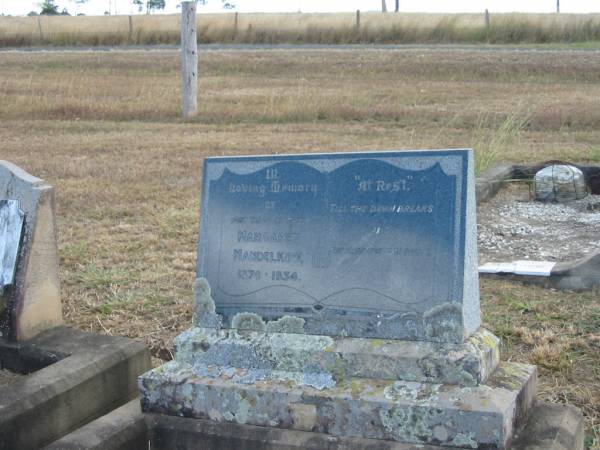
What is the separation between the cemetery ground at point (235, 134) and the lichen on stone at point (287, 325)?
115 cm

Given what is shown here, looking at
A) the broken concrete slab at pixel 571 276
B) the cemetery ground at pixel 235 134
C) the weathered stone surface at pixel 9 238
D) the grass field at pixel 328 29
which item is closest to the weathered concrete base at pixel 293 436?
the cemetery ground at pixel 235 134

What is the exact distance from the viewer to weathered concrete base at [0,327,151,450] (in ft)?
10.1

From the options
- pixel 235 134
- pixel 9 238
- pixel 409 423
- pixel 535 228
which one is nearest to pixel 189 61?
pixel 235 134

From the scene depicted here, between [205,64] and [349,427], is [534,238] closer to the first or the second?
[349,427]

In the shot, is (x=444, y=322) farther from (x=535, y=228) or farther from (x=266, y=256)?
(x=535, y=228)

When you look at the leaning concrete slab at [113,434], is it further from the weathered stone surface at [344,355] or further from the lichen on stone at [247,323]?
the lichen on stone at [247,323]

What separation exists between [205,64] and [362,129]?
11174mm

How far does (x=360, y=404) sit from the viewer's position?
2805mm

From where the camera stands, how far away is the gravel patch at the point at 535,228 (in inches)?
230

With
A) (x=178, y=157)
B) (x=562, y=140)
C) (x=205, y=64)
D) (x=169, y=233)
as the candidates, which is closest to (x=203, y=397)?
(x=169, y=233)

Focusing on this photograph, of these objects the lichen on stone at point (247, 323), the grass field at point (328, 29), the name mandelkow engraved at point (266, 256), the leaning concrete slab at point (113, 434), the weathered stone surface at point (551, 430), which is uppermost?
the grass field at point (328, 29)

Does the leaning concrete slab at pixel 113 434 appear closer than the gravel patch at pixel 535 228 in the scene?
Yes

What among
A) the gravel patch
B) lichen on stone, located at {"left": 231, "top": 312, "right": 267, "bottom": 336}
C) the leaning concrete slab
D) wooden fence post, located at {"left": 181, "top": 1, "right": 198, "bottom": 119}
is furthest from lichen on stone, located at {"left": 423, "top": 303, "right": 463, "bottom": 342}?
wooden fence post, located at {"left": 181, "top": 1, "right": 198, "bottom": 119}

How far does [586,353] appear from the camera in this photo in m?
3.97
